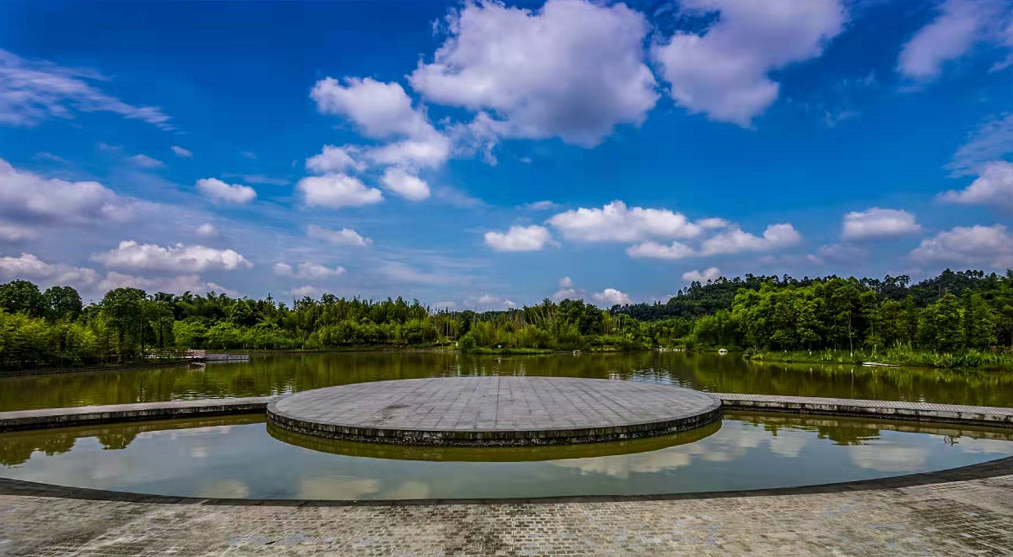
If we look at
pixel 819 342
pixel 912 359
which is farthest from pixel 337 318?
pixel 912 359

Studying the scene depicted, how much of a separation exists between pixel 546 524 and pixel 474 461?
3690 mm

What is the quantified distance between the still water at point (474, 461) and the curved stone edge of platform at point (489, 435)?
0.62 ft

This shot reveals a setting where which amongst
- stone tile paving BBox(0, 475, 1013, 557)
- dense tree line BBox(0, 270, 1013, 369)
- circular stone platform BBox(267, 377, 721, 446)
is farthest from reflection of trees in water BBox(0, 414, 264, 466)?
dense tree line BBox(0, 270, 1013, 369)

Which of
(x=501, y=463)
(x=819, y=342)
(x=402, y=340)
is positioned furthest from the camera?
(x=402, y=340)

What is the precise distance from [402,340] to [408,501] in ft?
170

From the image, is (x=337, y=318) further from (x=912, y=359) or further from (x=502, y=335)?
(x=912, y=359)

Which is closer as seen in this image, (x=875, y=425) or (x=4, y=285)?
(x=875, y=425)

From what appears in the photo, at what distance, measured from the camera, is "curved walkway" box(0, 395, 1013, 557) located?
4.88 meters

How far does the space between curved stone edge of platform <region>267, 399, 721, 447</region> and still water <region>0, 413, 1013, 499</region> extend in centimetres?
19

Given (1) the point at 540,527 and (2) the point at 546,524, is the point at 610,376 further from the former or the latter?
(1) the point at 540,527

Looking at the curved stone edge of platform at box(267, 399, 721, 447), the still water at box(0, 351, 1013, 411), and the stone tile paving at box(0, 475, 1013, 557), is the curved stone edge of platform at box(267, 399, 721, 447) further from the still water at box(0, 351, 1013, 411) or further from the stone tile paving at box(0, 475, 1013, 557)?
the still water at box(0, 351, 1013, 411)

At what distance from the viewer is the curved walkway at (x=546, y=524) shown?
4.88m

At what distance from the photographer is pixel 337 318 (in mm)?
62031

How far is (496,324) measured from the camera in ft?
204
